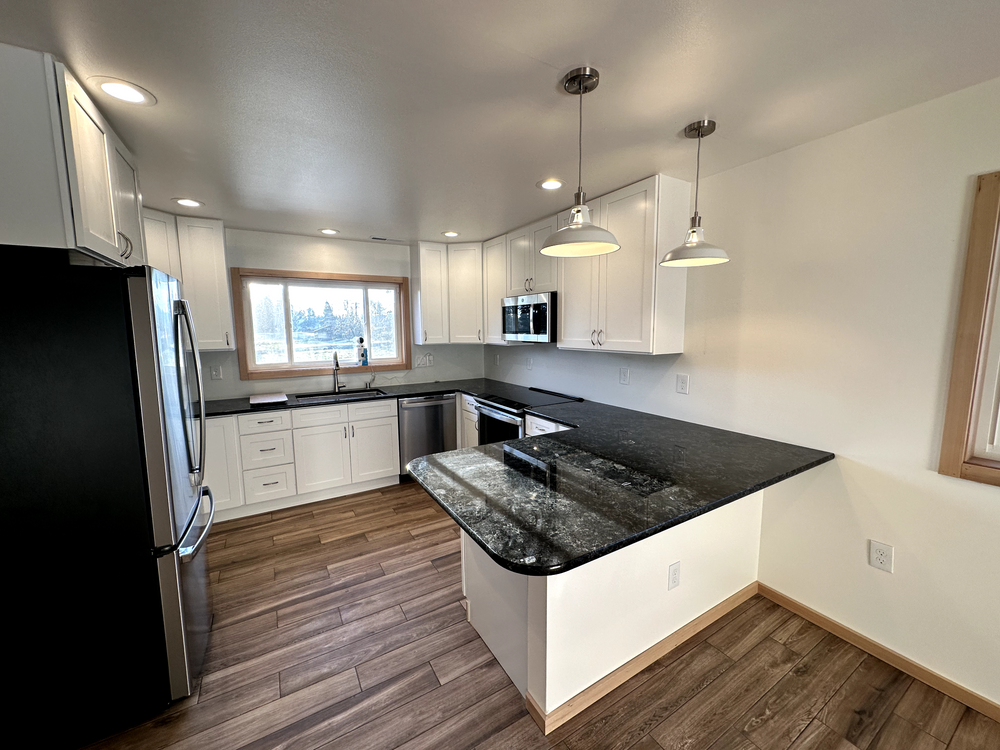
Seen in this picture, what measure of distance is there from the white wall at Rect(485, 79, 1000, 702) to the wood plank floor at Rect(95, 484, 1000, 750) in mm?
279

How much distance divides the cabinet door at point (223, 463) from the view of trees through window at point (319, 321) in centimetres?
82

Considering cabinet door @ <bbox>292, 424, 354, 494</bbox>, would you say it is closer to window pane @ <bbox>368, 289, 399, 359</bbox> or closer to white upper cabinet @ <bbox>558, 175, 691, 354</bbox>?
window pane @ <bbox>368, 289, 399, 359</bbox>

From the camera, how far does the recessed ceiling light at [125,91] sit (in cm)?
135

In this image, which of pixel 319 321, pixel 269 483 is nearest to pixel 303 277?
pixel 319 321

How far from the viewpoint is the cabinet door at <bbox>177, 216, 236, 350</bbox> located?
295 cm

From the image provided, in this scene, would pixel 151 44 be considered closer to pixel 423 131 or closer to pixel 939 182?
pixel 423 131

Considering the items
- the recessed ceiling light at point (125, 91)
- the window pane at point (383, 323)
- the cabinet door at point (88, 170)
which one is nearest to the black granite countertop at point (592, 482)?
the cabinet door at point (88, 170)

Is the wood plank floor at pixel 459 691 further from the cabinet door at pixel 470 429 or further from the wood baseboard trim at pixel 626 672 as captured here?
the cabinet door at pixel 470 429

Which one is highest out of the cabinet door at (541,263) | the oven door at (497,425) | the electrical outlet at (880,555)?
the cabinet door at (541,263)

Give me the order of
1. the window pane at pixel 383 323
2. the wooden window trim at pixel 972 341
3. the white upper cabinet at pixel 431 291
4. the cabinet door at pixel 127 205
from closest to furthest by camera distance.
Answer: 1. the wooden window trim at pixel 972 341
2. the cabinet door at pixel 127 205
3. the white upper cabinet at pixel 431 291
4. the window pane at pixel 383 323

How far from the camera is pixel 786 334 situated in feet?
6.61

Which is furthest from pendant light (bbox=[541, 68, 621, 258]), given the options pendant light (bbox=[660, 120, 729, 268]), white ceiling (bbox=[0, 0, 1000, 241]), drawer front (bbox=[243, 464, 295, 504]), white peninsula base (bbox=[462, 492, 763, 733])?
drawer front (bbox=[243, 464, 295, 504])

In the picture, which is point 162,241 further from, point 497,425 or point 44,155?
point 497,425

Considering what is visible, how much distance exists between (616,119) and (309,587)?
2918 mm
